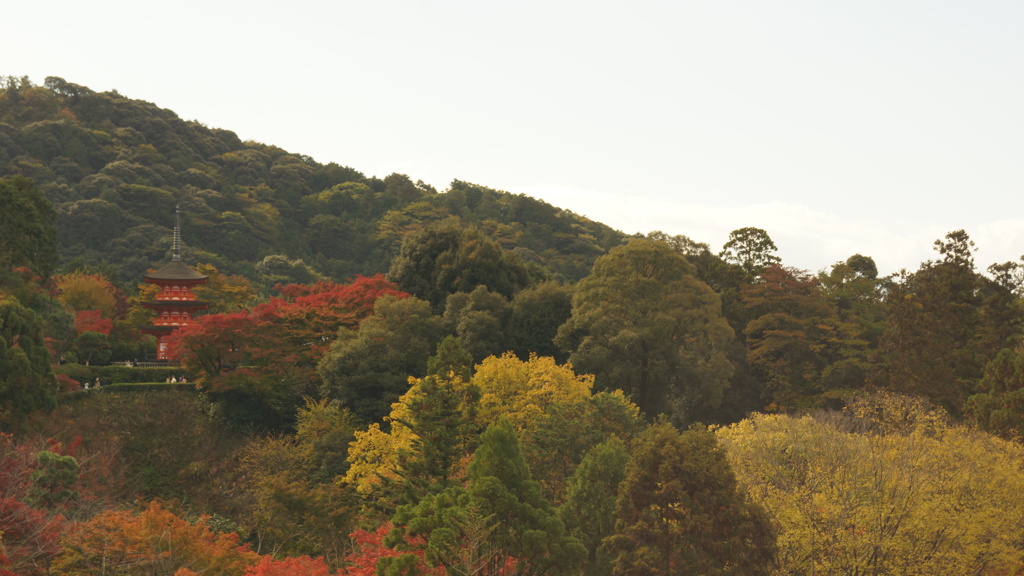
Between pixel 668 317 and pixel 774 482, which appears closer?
pixel 774 482

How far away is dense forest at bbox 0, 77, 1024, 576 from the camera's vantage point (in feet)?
60.6

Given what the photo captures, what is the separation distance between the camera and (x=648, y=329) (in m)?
35.2

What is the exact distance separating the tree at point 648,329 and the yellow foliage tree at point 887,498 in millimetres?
8758

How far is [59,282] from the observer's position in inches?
2045

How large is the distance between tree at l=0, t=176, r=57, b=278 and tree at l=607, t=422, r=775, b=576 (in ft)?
102

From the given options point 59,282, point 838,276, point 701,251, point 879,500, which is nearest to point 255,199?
point 59,282

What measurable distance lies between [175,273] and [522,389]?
99.6ft

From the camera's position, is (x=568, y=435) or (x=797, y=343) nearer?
(x=568, y=435)

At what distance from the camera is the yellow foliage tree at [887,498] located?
2008 cm

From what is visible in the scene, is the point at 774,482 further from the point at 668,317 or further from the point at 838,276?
the point at 838,276

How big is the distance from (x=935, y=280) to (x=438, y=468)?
74.6ft

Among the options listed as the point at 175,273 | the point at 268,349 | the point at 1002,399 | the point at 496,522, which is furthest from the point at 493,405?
the point at 175,273

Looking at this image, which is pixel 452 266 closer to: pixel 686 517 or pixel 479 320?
pixel 479 320

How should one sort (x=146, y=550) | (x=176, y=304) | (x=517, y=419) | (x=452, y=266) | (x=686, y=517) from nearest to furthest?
(x=686, y=517) < (x=146, y=550) < (x=517, y=419) < (x=452, y=266) < (x=176, y=304)
